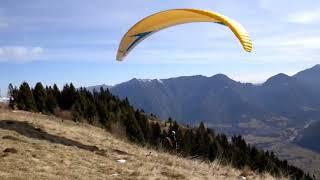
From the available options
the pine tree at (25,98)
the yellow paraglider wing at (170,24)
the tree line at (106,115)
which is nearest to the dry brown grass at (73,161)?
the yellow paraglider wing at (170,24)

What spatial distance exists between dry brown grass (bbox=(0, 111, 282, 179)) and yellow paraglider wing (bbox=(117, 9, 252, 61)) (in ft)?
18.3

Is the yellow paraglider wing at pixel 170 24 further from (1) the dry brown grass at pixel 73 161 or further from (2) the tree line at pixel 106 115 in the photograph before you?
(2) the tree line at pixel 106 115

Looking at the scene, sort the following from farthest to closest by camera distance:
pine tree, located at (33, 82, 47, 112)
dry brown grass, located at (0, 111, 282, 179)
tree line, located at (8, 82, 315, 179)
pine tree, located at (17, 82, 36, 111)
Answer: pine tree, located at (33, 82, 47, 112)
pine tree, located at (17, 82, 36, 111)
tree line, located at (8, 82, 315, 179)
dry brown grass, located at (0, 111, 282, 179)

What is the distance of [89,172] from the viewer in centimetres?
1507

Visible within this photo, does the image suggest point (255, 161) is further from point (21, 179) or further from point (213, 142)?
point (21, 179)

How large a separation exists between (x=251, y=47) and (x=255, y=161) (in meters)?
70.6

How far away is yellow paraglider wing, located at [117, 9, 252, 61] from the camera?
827 inches

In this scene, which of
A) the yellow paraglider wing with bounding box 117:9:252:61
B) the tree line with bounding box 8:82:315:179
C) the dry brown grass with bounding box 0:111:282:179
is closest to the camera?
the dry brown grass with bounding box 0:111:282:179

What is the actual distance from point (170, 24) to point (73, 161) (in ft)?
37.8

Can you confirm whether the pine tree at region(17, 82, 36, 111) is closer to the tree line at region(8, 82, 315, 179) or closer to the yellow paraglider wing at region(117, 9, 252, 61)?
the tree line at region(8, 82, 315, 179)

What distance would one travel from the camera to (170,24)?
83.9 ft

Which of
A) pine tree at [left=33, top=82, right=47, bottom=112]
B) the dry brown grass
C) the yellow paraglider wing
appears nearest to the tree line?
pine tree at [left=33, top=82, right=47, bottom=112]

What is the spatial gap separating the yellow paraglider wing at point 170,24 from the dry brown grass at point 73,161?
5.58m

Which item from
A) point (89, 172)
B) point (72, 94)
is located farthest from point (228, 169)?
point (72, 94)
